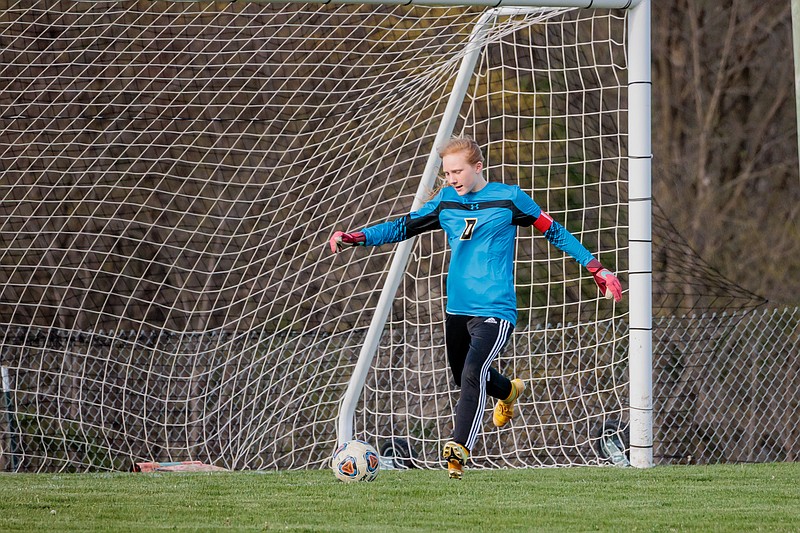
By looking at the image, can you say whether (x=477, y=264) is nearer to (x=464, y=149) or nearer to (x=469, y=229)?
(x=469, y=229)

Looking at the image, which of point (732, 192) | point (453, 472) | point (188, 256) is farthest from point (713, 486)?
point (732, 192)

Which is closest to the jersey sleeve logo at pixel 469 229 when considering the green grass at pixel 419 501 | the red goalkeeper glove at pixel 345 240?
the red goalkeeper glove at pixel 345 240

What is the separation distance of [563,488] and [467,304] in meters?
1.00

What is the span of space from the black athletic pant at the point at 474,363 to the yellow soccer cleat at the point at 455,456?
0.14 feet

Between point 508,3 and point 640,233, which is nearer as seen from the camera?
point 508,3

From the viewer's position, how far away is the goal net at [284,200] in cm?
759

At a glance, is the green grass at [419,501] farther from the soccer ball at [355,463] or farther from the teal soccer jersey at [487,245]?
the teal soccer jersey at [487,245]

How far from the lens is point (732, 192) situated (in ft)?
64.1

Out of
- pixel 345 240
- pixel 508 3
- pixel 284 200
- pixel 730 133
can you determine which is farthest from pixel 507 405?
pixel 730 133

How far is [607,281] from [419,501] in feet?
4.21

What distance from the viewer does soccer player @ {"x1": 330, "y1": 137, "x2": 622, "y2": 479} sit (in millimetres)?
5145

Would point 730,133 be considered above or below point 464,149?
below

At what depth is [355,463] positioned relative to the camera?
562 cm

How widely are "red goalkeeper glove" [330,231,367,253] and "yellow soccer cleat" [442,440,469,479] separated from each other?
1021 mm
